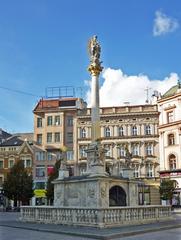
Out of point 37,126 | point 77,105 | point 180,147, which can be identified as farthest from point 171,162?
point 37,126

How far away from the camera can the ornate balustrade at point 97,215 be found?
17.6 meters

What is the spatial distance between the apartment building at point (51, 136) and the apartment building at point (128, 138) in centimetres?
195

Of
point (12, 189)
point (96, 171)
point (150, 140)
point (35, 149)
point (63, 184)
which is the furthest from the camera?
point (35, 149)

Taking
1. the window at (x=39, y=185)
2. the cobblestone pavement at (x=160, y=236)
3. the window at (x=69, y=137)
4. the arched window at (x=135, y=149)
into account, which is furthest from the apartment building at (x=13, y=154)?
the cobblestone pavement at (x=160, y=236)

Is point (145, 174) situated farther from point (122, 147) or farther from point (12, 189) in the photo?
point (12, 189)

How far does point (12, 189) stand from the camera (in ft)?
167

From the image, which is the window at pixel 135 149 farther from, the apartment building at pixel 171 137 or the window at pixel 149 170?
the apartment building at pixel 171 137

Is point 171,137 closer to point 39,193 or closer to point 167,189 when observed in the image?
point 167,189

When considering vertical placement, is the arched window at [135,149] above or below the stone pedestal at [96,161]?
above

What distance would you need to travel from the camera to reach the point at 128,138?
5972 centimetres

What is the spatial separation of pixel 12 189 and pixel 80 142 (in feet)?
49.5

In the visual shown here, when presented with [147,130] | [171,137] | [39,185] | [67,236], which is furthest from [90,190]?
[39,185]

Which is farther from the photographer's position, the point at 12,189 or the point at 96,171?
the point at 12,189

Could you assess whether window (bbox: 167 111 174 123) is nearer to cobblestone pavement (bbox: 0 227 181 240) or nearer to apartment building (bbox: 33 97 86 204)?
apartment building (bbox: 33 97 86 204)
